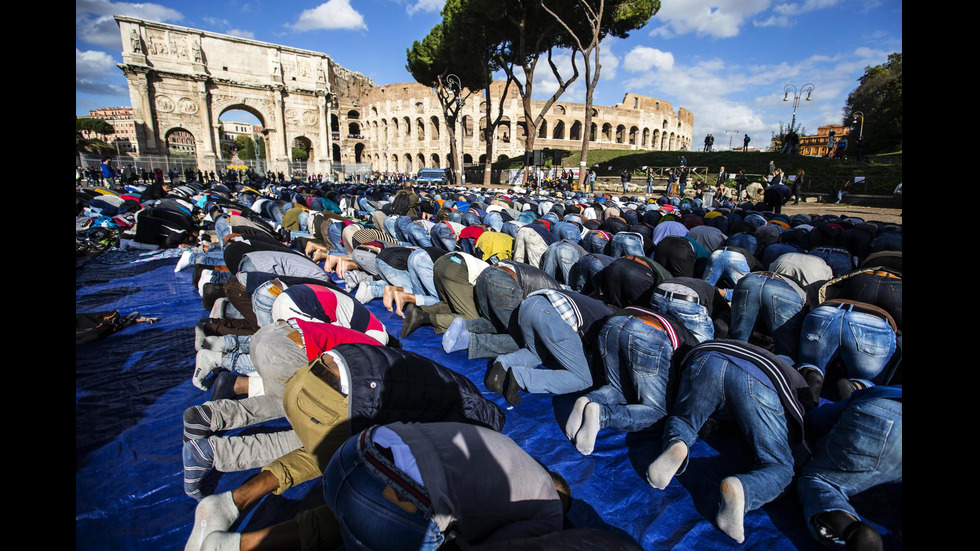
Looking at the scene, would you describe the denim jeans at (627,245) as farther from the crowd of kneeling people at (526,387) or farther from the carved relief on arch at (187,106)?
the carved relief on arch at (187,106)

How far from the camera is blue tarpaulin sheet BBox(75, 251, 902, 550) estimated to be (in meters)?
2.10

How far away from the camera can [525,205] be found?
11383mm

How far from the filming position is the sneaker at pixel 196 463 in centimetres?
228

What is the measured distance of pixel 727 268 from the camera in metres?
4.95

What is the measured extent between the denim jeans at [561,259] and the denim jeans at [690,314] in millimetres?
2200

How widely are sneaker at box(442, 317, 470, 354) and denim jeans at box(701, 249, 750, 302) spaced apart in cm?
318

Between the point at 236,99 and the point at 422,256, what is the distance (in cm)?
3755

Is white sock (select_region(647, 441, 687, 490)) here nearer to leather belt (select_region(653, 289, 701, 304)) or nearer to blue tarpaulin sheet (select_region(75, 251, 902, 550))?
blue tarpaulin sheet (select_region(75, 251, 902, 550))

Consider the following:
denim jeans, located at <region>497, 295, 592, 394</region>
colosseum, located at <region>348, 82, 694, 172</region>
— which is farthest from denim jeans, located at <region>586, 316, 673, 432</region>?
colosseum, located at <region>348, 82, 694, 172</region>

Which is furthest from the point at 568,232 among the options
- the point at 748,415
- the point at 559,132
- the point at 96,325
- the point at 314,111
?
the point at 559,132

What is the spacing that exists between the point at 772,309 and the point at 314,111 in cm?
4090

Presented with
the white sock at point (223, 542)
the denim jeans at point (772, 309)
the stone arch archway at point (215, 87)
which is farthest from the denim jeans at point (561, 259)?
the stone arch archway at point (215, 87)
